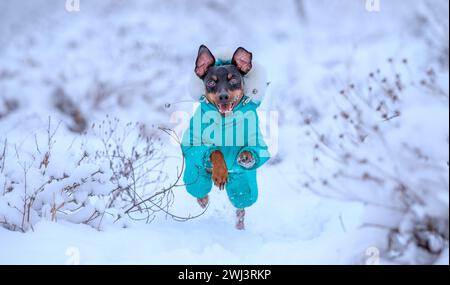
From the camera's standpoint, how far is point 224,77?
227 cm

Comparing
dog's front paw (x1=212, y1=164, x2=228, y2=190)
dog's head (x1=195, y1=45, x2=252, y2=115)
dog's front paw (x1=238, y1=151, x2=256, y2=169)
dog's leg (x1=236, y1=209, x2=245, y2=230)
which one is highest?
dog's head (x1=195, y1=45, x2=252, y2=115)

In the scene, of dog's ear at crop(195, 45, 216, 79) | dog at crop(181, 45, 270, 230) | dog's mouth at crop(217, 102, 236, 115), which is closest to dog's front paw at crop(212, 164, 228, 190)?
dog at crop(181, 45, 270, 230)

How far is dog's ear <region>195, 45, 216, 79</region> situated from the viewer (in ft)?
7.64

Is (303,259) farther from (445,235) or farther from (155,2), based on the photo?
(155,2)

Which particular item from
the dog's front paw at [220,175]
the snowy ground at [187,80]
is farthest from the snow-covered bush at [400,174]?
the dog's front paw at [220,175]

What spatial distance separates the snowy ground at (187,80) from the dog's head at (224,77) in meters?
0.70

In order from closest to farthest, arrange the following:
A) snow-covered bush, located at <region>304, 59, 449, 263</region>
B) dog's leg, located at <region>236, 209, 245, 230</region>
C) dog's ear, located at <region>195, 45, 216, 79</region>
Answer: snow-covered bush, located at <region>304, 59, 449, 263</region> < dog's ear, located at <region>195, 45, 216, 79</region> < dog's leg, located at <region>236, 209, 245, 230</region>

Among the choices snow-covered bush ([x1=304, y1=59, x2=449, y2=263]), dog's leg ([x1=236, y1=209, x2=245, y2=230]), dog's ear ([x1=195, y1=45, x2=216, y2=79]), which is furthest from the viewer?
dog's leg ([x1=236, y1=209, x2=245, y2=230])

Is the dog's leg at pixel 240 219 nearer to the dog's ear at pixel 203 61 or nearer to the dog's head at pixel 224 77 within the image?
the dog's head at pixel 224 77

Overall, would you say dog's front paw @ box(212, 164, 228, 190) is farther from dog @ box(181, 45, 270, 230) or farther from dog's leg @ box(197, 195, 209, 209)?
dog's leg @ box(197, 195, 209, 209)

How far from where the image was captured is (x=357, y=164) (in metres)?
2.27
